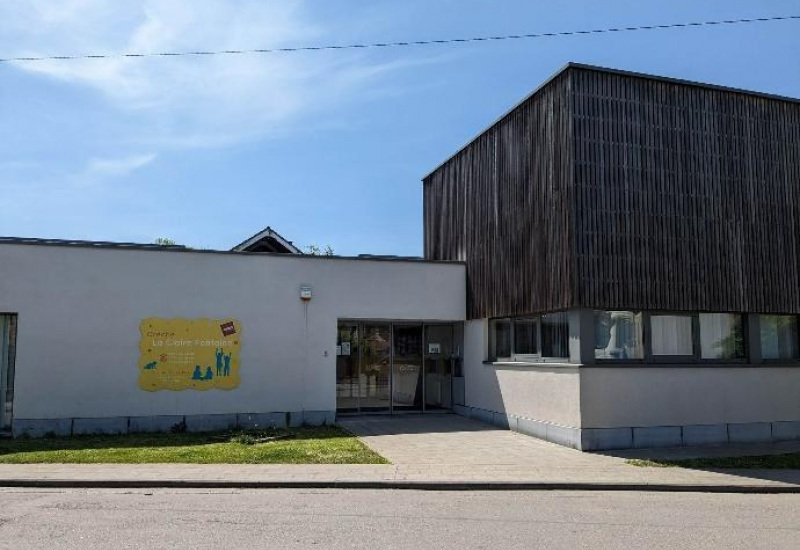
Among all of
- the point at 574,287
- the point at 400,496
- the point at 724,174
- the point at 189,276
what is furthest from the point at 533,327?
the point at 189,276

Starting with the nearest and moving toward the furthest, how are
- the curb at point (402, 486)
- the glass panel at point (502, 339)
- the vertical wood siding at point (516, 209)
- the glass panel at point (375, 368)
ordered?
the curb at point (402, 486) → the vertical wood siding at point (516, 209) → the glass panel at point (502, 339) → the glass panel at point (375, 368)

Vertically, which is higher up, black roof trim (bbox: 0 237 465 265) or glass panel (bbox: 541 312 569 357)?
black roof trim (bbox: 0 237 465 265)

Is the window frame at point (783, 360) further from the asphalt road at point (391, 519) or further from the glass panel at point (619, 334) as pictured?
the asphalt road at point (391, 519)

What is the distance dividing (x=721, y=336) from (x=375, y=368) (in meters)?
8.38

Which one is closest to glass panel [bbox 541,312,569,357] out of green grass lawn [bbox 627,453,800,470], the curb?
green grass lawn [bbox 627,453,800,470]

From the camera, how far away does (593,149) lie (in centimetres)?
1280

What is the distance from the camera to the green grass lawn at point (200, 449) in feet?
35.9

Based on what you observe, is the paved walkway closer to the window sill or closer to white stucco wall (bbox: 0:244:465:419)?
the window sill

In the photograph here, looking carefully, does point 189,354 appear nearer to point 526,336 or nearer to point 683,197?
point 526,336

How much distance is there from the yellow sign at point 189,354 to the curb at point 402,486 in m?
5.68

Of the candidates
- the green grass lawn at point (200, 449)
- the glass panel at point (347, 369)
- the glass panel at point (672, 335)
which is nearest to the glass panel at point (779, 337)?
the glass panel at point (672, 335)

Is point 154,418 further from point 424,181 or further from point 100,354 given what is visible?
point 424,181

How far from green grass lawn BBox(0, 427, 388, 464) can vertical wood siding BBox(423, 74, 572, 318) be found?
15.8 ft

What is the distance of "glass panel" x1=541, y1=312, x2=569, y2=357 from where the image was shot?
13.1 m
